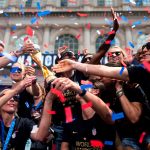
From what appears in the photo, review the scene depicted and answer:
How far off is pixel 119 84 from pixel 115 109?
35 centimetres

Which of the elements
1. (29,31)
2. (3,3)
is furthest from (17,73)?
(3,3)

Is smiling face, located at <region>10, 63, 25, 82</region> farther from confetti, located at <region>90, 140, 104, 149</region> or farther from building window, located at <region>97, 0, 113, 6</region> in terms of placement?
building window, located at <region>97, 0, 113, 6</region>

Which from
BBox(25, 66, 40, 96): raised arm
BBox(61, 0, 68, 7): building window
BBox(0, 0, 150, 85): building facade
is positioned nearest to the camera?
BBox(25, 66, 40, 96): raised arm

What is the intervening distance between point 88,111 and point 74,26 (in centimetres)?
1962

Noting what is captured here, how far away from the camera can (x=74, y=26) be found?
72.9 ft

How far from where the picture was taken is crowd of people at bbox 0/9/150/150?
2680mm

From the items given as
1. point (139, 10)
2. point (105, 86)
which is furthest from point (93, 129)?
point (139, 10)

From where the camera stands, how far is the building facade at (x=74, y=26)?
71.7ft

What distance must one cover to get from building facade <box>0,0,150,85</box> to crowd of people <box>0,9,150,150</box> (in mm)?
18159

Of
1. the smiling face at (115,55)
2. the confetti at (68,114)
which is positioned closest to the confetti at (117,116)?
the confetti at (68,114)

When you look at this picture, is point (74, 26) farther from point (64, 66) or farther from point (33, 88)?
point (64, 66)

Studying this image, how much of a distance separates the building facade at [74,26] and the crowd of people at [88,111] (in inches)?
715

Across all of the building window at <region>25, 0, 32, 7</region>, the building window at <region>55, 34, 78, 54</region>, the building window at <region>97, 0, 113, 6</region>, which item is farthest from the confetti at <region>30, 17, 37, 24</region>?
the building window at <region>97, 0, 113, 6</region>

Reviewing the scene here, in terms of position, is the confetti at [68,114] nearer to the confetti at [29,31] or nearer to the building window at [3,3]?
the confetti at [29,31]
